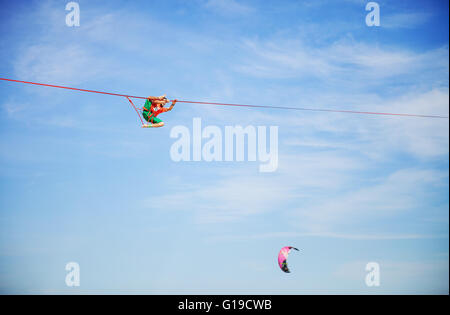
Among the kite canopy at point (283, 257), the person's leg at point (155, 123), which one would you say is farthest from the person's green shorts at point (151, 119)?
the kite canopy at point (283, 257)

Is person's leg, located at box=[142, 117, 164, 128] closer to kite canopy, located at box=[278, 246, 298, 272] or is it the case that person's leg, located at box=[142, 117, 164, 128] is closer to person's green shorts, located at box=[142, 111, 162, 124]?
person's green shorts, located at box=[142, 111, 162, 124]

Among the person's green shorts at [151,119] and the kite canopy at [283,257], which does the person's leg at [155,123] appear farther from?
the kite canopy at [283,257]

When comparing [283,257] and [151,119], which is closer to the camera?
[151,119]

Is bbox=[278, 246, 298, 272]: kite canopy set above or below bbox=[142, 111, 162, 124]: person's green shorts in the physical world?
below

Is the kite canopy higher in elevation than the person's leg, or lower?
lower

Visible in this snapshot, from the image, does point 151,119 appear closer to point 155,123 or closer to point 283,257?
point 155,123

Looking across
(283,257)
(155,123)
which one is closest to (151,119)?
(155,123)

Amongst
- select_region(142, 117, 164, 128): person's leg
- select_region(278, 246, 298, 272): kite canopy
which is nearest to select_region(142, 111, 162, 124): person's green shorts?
select_region(142, 117, 164, 128): person's leg

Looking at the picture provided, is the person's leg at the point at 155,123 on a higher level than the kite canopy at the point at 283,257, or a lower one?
higher

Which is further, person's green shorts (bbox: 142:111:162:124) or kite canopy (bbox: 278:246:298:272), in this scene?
kite canopy (bbox: 278:246:298:272)
